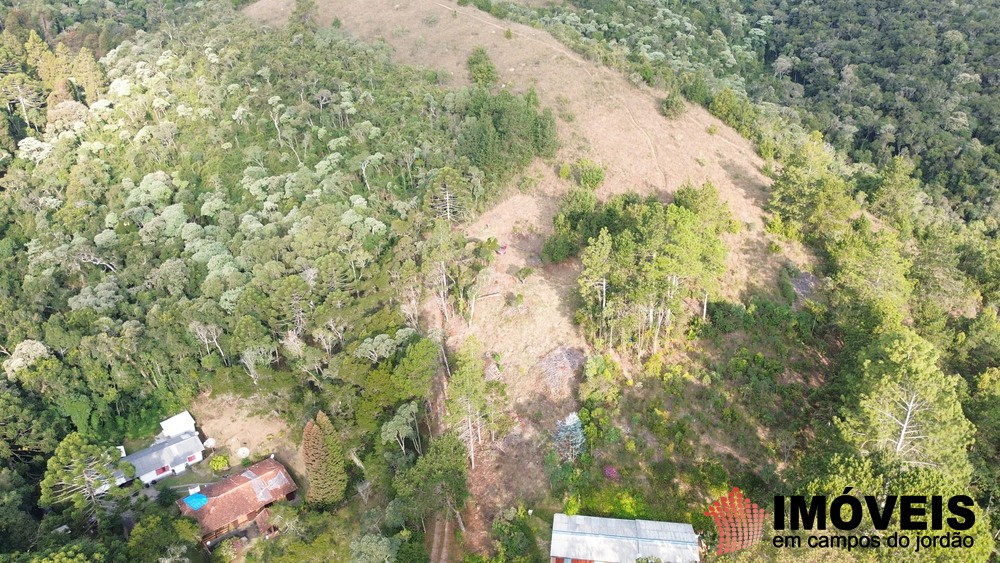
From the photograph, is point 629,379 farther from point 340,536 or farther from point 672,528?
point 340,536

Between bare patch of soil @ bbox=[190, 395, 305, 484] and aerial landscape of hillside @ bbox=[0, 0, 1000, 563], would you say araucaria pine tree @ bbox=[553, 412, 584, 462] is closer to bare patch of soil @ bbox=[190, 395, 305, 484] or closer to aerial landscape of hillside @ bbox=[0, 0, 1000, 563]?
aerial landscape of hillside @ bbox=[0, 0, 1000, 563]

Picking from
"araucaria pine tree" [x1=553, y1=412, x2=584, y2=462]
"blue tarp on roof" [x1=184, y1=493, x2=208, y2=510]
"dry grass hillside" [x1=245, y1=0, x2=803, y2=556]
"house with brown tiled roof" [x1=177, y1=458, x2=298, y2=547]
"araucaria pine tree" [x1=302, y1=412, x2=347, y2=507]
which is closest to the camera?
"araucaria pine tree" [x1=553, y1=412, x2=584, y2=462]

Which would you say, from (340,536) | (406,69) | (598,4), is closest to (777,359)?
(340,536)

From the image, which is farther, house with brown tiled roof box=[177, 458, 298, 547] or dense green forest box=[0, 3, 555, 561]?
house with brown tiled roof box=[177, 458, 298, 547]

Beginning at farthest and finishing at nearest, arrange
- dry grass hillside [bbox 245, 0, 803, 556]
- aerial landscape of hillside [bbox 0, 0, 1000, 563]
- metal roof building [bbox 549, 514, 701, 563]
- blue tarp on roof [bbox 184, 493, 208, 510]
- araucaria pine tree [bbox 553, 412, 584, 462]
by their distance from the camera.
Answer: dry grass hillside [bbox 245, 0, 803, 556] < blue tarp on roof [bbox 184, 493, 208, 510] < araucaria pine tree [bbox 553, 412, 584, 462] < aerial landscape of hillside [bbox 0, 0, 1000, 563] < metal roof building [bbox 549, 514, 701, 563]

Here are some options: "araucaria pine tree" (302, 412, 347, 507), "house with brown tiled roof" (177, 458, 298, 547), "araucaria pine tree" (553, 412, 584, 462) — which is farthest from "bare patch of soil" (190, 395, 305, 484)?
"araucaria pine tree" (553, 412, 584, 462)

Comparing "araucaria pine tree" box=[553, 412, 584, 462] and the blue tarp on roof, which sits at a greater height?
"araucaria pine tree" box=[553, 412, 584, 462]
